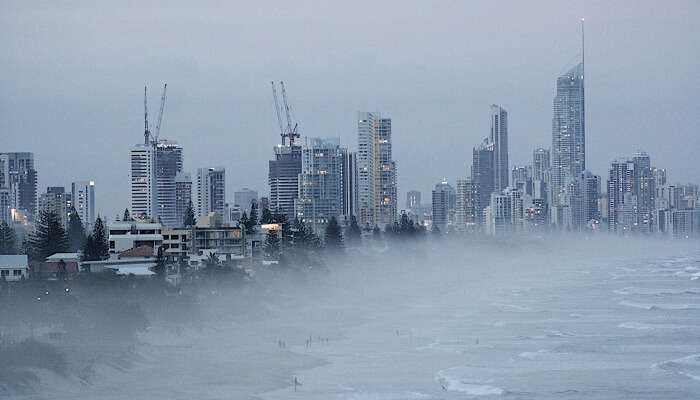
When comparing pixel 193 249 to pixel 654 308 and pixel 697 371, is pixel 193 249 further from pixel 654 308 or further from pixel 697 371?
pixel 697 371

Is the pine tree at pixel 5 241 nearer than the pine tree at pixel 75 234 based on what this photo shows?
Yes

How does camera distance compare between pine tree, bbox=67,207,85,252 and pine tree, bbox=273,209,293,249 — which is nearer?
pine tree, bbox=67,207,85,252

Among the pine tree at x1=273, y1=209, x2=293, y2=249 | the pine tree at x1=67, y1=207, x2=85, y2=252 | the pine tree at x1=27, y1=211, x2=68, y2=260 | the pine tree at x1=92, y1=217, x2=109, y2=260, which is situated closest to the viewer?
the pine tree at x1=92, y1=217, x2=109, y2=260

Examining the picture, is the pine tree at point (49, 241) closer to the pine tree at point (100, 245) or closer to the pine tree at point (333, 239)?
the pine tree at point (100, 245)

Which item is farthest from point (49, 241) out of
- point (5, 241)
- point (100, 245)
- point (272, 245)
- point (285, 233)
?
point (285, 233)

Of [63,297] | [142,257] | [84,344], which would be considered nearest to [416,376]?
[84,344]

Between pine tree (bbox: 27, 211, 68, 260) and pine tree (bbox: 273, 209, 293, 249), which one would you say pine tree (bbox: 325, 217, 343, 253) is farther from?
pine tree (bbox: 27, 211, 68, 260)

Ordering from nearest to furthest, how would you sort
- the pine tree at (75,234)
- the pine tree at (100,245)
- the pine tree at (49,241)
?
the pine tree at (100,245)
the pine tree at (49,241)
the pine tree at (75,234)

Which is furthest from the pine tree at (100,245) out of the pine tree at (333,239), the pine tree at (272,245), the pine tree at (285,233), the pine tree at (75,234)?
the pine tree at (333,239)

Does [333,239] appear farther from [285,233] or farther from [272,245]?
[272,245]

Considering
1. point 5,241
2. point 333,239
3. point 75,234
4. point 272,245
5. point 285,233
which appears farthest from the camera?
point 333,239

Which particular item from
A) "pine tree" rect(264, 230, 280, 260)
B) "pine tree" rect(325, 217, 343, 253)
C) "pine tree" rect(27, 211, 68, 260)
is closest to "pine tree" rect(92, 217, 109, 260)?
"pine tree" rect(27, 211, 68, 260)

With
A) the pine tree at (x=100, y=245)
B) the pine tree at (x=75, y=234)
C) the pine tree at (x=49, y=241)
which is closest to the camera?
the pine tree at (x=100, y=245)
